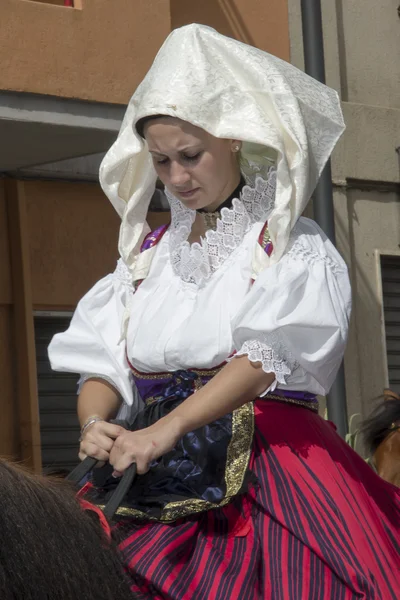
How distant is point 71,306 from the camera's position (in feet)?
29.2

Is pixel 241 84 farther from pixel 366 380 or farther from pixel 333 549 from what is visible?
pixel 366 380

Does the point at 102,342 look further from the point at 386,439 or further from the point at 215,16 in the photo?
the point at 215,16

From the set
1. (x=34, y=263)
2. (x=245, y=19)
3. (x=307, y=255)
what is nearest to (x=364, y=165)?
(x=245, y=19)

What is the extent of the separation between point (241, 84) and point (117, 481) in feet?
3.20

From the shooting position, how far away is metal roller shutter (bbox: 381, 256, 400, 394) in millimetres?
10430

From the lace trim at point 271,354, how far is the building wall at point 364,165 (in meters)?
6.85

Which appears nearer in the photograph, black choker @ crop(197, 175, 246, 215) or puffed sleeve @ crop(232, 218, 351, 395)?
puffed sleeve @ crop(232, 218, 351, 395)

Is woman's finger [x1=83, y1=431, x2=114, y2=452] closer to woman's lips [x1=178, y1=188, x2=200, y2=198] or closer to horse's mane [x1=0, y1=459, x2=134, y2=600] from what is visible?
woman's lips [x1=178, y1=188, x2=200, y2=198]

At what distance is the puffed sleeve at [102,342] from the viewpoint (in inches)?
132

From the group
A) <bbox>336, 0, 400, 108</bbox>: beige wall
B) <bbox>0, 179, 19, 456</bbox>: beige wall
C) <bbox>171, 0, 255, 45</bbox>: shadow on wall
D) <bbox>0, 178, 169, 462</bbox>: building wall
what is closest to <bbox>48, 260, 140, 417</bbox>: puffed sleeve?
<bbox>0, 178, 169, 462</bbox>: building wall

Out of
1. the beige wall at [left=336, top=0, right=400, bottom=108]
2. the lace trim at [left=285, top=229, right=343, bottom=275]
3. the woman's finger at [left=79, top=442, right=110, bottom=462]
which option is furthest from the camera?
the beige wall at [left=336, top=0, right=400, bottom=108]

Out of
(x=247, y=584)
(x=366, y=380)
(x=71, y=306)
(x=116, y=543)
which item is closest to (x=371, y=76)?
(x=366, y=380)

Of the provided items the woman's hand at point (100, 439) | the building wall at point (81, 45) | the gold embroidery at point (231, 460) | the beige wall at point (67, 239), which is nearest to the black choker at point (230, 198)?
the gold embroidery at point (231, 460)

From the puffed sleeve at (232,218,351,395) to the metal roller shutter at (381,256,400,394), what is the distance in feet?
24.2
